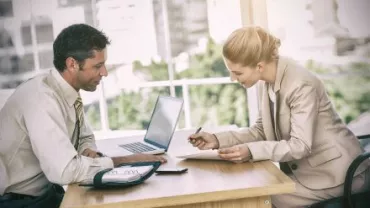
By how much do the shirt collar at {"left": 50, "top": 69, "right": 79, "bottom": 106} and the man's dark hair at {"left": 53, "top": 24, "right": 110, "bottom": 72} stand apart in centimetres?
4

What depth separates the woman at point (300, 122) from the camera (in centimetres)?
223

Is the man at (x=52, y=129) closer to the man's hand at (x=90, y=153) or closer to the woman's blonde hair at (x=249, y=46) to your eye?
the man's hand at (x=90, y=153)

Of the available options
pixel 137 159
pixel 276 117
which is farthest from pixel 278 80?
pixel 137 159

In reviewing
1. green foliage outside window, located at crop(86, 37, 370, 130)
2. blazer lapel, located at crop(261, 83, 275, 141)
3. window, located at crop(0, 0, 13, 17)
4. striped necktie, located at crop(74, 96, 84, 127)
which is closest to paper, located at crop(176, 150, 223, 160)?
blazer lapel, located at crop(261, 83, 275, 141)

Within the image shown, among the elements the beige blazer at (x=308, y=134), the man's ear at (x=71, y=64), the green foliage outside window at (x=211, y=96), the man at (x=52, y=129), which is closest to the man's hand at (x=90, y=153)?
the man at (x=52, y=129)

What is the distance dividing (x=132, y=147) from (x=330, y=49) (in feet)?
6.20

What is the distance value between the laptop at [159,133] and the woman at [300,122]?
0.42 m

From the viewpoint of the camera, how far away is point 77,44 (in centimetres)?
243

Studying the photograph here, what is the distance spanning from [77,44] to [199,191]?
0.98 meters

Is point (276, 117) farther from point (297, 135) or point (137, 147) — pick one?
point (137, 147)

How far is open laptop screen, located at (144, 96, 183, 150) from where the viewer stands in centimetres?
268

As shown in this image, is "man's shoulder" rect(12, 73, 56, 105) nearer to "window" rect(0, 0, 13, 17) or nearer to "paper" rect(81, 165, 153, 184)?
"paper" rect(81, 165, 153, 184)

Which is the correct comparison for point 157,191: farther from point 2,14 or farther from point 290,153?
point 2,14

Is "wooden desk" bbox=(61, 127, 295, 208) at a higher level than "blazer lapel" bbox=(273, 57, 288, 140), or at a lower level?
lower
